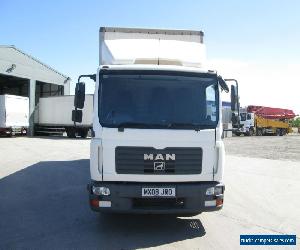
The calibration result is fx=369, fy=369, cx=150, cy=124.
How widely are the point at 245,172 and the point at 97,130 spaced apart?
28.0 feet

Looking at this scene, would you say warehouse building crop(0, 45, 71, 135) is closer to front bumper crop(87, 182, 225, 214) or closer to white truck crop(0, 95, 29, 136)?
white truck crop(0, 95, 29, 136)

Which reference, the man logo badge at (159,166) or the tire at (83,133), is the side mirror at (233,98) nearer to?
the man logo badge at (159,166)

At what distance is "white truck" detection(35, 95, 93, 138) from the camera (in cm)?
2958

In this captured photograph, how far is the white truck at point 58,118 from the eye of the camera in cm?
2958

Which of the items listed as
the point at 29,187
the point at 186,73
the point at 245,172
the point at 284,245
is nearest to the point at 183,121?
the point at 186,73

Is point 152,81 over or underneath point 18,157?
over

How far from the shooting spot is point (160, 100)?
19.6 ft

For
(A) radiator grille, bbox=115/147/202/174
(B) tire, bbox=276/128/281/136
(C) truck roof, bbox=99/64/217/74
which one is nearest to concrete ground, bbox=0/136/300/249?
(A) radiator grille, bbox=115/147/202/174

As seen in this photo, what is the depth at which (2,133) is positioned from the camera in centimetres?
2925

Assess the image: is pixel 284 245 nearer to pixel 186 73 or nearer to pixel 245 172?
pixel 186 73

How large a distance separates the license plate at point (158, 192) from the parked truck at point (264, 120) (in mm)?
34851

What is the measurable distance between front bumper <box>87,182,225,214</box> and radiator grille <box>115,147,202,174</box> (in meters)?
0.21

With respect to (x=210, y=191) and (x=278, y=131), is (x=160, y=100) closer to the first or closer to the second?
(x=210, y=191)

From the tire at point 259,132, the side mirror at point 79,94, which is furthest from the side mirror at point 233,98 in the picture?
the tire at point 259,132
